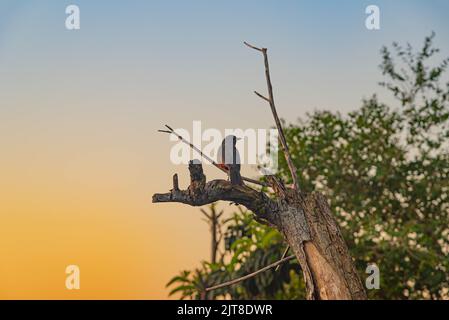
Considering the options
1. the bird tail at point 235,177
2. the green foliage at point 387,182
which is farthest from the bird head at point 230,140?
the green foliage at point 387,182

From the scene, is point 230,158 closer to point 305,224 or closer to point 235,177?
point 235,177

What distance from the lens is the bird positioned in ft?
8.97

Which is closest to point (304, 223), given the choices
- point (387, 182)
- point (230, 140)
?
point (230, 140)

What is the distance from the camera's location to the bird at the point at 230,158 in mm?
2734

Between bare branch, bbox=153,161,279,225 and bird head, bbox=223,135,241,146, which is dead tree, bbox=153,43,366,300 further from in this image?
bird head, bbox=223,135,241,146

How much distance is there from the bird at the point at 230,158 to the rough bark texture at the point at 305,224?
4 centimetres

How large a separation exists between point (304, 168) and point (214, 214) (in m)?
1.31

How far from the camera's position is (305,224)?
2697mm

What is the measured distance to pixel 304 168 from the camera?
705 cm
